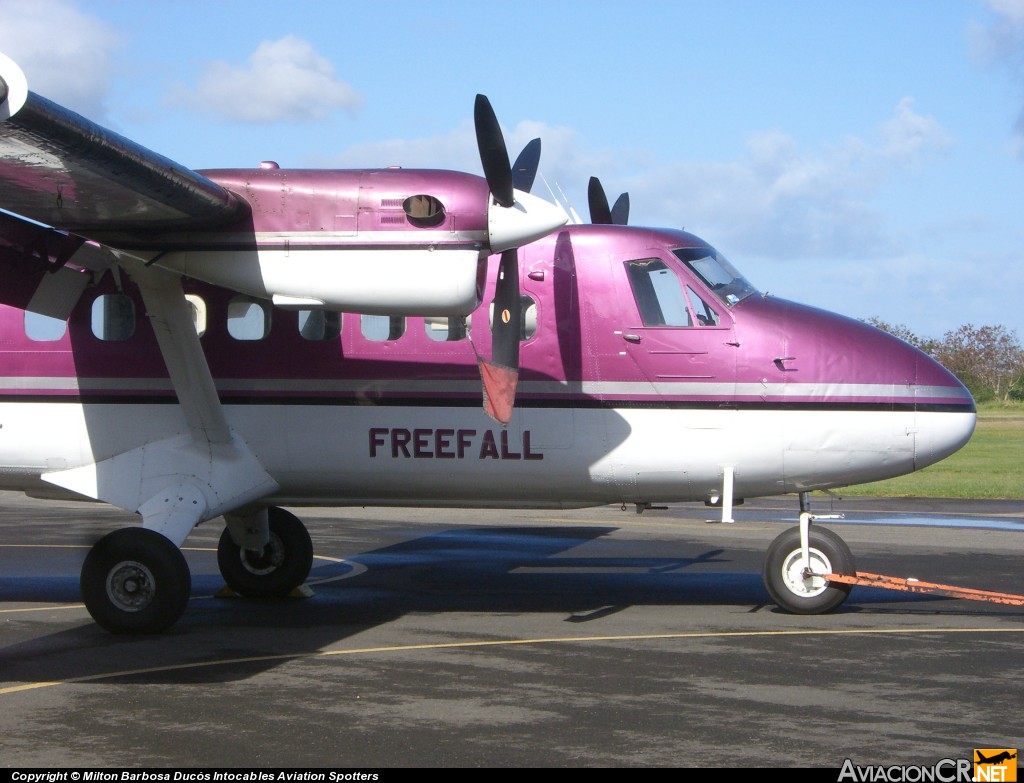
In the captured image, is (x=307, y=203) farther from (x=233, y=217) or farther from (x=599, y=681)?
(x=599, y=681)

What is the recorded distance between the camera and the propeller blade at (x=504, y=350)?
997 cm

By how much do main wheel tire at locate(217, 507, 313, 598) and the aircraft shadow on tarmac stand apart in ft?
0.74

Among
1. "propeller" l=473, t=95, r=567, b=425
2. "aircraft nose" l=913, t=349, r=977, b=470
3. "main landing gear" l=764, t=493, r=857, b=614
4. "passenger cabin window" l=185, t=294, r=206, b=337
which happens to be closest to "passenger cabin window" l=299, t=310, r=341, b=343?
"passenger cabin window" l=185, t=294, r=206, b=337

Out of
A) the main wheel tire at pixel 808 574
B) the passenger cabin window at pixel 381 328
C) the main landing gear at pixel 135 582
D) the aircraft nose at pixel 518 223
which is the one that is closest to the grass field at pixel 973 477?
the main wheel tire at pixel 808 574

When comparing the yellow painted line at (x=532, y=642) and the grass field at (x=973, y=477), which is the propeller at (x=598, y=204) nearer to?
the yellow painted line at (x=532, y=642)

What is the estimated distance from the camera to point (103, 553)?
32.8 ft

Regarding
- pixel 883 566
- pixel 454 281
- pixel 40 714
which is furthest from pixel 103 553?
pixel 883 566

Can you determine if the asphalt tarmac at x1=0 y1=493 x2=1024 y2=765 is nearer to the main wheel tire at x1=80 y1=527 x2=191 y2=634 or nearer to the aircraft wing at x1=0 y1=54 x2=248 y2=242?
the main wheel tire at x1=80 y1=527 x2=191 y2=634

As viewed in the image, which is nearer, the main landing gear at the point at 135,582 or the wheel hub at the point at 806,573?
the main landing gear at the point at 135,582

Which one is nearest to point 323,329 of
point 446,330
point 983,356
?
point 446,330

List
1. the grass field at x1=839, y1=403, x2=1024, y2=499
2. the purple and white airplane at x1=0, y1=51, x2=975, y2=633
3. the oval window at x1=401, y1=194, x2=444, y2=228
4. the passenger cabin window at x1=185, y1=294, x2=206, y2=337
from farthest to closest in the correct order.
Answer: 1. the grass field at x1=839, y1=403, x2=1024, y2=499
2. the passenger cabin window at x1=185, y1=294, x2=206, y2=337
3. the purple and white airplane at x1=0, y1=51, x2=975, y2=633
4. the oval window at x1=401, y1=194, x2=444, y2=228

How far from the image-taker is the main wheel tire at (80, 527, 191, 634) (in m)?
9.95

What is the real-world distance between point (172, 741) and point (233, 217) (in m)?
4.10

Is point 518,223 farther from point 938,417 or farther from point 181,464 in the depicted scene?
point 938,417
